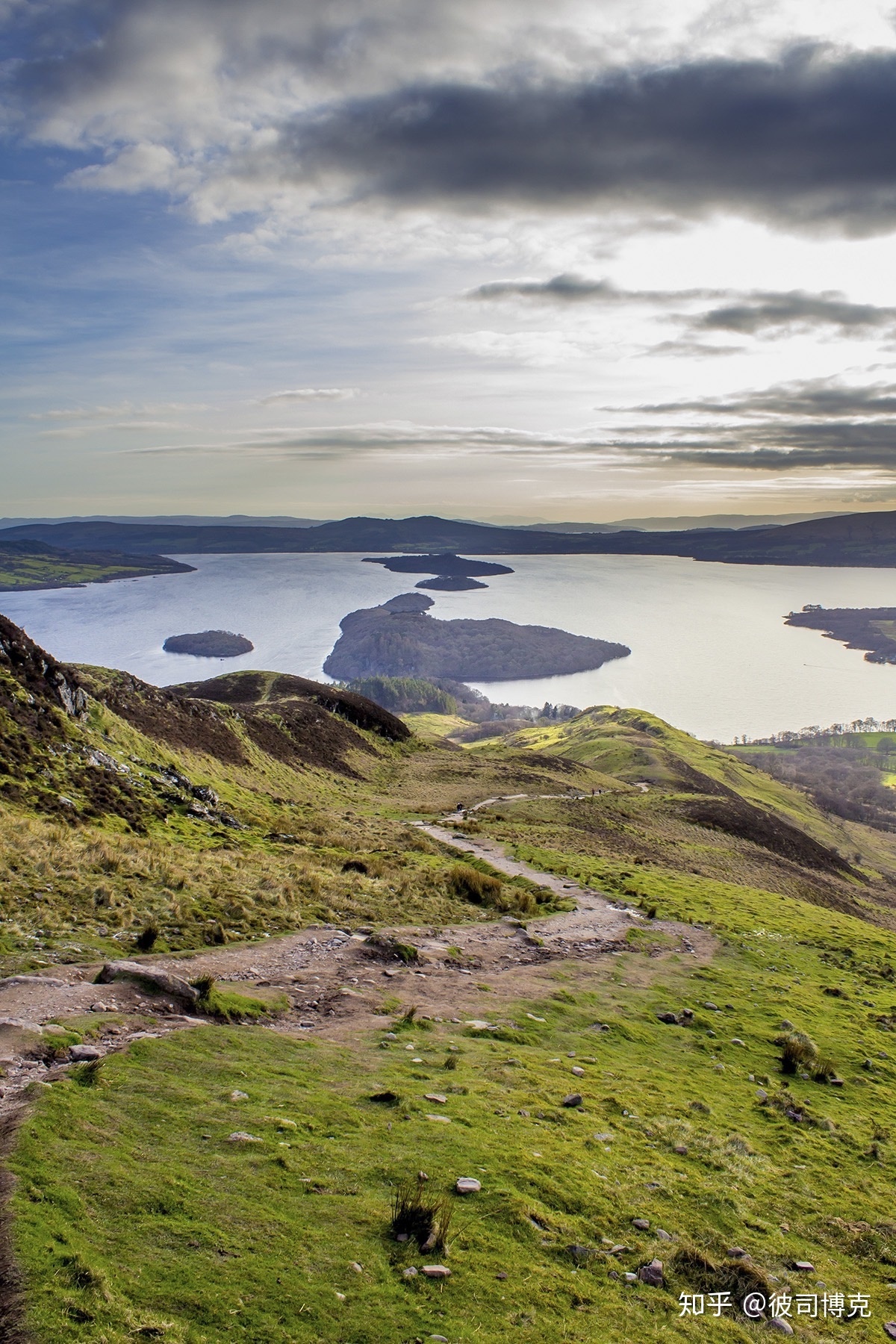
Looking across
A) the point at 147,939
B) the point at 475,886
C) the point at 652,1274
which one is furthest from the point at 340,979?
the point at 475,886

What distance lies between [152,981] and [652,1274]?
10050mm

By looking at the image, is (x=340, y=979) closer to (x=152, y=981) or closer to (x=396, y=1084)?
(x=152, y=981)

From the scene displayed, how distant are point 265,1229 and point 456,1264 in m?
2.18

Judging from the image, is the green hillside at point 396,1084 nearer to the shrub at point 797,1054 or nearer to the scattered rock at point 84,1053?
the shrub at point 797,1054

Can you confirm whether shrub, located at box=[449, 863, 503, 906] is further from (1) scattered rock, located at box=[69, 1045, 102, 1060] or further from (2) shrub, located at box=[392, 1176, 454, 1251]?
(2) shrub, located at box=[392, 1176, 454, 1251]

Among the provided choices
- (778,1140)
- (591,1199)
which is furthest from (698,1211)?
(778,1140)

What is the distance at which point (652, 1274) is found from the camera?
8906 millimetres

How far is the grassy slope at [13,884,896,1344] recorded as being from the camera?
7004 millimetres

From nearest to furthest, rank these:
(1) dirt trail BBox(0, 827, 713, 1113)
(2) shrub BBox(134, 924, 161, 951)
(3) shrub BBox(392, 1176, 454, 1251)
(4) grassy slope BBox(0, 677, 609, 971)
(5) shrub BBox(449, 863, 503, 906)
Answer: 1. (3) shrub BBox(392, 1176, 454, 1251)
2. (1) dirt trail BBox(0, 827, 713, 1113)
3. (2) shrub BBox(134, 924, 161, 951)
4. (4) grassy slope BBox(0, 677, 609, 971)
5. (5) shrub BBox(449, 863, 503, 906)

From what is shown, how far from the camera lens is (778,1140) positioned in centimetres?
1379

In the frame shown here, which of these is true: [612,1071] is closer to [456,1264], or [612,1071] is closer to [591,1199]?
[591,1199]

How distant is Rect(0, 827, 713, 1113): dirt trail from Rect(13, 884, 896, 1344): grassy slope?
95cm

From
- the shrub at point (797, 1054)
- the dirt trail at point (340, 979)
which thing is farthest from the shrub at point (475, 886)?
the shrub at point (797, 1054)

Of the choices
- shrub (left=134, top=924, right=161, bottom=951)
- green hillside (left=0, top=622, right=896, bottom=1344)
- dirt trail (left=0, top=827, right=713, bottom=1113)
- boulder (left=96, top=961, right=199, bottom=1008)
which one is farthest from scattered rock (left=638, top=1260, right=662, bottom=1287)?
shrub (left=134, top=924, right=161, bottom=951)
